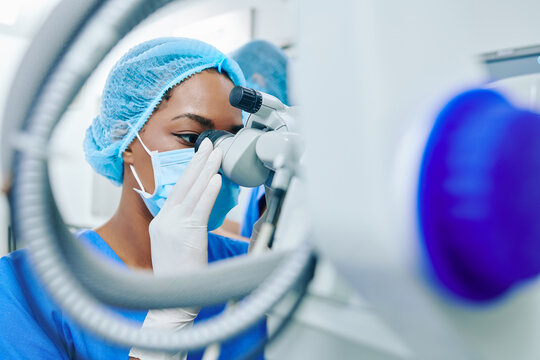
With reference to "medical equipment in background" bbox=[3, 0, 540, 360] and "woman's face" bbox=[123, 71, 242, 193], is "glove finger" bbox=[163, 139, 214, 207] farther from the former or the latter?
"medical equipment in background" bbox=[3, 0, 540, 360]

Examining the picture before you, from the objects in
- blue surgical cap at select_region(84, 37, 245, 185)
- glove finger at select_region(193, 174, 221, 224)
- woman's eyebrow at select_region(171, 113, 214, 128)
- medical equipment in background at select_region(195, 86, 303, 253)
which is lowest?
glove finger at select_region(193, 174, 221, 224)

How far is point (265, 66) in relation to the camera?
163cm

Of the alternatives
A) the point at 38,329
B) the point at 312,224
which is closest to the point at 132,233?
the point at 38,329

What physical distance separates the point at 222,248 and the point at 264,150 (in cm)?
72

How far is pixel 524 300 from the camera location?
294 millimetres

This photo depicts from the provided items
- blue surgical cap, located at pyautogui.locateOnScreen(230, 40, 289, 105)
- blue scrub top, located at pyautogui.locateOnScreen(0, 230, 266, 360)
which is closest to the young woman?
blue scrub top, located at pyautogui.locateOnScreen(0, 230, 266, 360)

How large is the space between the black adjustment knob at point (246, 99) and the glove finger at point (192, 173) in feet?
0.46

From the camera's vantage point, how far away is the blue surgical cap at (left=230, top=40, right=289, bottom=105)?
1594mm

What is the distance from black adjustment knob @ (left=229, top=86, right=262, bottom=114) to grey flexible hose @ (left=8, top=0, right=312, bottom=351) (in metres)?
0.32

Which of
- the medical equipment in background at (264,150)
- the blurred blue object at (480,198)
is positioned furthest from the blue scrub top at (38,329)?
the blurred blue object at (480,198)

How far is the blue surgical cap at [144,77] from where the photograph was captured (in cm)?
88

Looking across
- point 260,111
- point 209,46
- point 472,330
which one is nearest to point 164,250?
point 260,111

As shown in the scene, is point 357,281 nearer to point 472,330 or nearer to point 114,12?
point 472,330

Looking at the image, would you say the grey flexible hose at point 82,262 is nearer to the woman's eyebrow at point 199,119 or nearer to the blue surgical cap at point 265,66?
the woman's eyebrow at point 199,119
